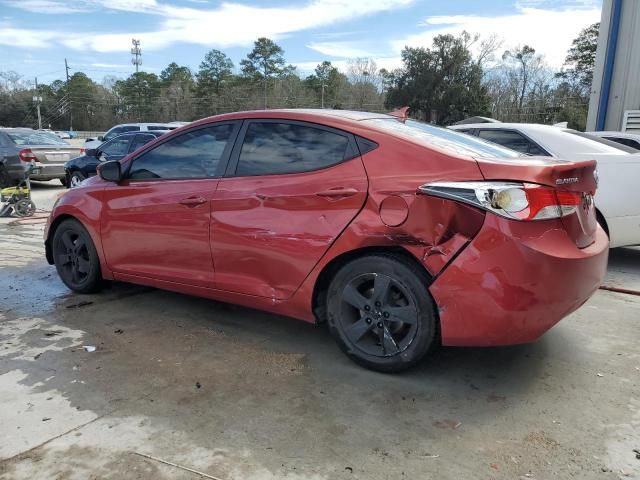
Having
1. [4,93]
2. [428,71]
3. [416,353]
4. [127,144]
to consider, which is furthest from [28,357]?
[4,93]

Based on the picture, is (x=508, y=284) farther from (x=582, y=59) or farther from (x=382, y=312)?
(x=582, y=59)

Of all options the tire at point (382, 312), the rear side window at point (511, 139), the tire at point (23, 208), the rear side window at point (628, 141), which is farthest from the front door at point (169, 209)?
the tire at point (23, 208)

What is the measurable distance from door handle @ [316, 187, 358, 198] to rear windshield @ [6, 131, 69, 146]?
1238 cm

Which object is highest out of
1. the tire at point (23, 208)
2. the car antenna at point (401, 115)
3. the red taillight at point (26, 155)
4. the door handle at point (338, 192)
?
the car antenna at point (401, 115)

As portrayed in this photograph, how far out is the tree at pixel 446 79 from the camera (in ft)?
149

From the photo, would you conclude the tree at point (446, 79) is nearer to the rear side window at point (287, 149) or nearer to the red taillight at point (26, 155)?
the red taillight at point (26, 155)

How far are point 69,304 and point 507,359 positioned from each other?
360 cm

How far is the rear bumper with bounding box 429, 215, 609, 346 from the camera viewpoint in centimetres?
270

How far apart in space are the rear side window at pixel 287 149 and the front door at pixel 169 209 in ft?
0.68

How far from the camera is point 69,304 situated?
4594 mm

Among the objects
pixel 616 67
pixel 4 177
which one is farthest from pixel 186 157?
pixel 616 67

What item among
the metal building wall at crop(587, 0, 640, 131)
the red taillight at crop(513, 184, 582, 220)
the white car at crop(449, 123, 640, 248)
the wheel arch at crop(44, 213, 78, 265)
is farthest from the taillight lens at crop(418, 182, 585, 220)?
the metal building wall at crop(587, 0, 640, 131)

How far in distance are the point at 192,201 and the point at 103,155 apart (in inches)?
396

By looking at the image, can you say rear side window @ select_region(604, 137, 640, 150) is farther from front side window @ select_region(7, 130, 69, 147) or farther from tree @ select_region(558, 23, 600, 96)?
tree @ select_region(558, 23, 600, 96)
